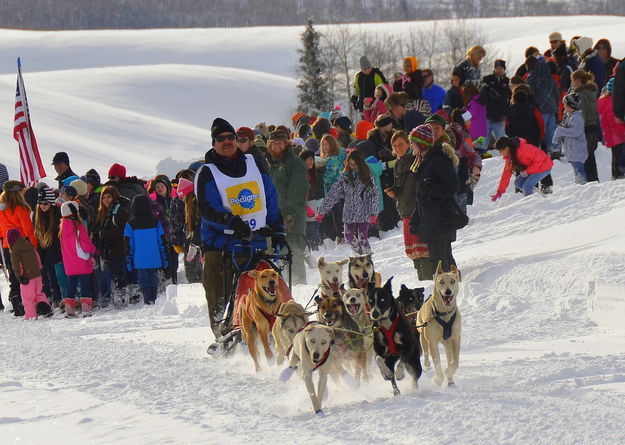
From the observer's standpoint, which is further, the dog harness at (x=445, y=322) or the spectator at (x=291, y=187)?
the spectator at (x=291, y=187)

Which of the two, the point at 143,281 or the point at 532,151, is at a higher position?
the point at 532,151

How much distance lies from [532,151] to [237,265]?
6697 mm

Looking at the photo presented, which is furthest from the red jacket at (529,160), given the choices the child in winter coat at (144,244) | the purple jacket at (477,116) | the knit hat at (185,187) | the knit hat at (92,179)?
the knit hat at (92,179)

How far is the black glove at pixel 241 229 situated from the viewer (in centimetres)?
751

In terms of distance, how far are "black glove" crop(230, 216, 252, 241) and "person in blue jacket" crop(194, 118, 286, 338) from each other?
0.07 feet

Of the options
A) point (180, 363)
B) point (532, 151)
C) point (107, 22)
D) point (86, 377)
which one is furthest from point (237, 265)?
point (107, 22)

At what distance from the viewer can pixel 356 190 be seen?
11680mm

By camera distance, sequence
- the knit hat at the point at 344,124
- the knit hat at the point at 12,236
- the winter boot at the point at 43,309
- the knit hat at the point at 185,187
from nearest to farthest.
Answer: the knit hat at the point at 185,187
the knit hat at the point at 12,236
the winter boot at the point at 43,309
the knit hat at the point at 344,124

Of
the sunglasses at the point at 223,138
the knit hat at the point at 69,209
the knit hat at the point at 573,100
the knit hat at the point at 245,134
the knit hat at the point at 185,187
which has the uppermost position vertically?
the sunglasses at the point at 223,138

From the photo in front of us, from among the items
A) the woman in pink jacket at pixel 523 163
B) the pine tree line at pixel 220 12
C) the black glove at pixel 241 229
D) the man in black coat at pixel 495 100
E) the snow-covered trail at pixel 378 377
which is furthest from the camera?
the pine tree line at pixel 220 12

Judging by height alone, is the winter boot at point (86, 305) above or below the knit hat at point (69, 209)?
below

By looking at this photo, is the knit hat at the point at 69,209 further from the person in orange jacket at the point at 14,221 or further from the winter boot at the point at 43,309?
the winter boot at the point at 43,309

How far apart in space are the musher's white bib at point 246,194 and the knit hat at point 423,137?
233 centimetres

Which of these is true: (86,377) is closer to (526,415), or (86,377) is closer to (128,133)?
(526,415)
